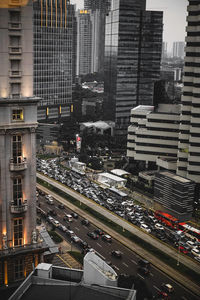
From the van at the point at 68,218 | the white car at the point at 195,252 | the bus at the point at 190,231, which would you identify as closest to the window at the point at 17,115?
the van at the point at 68,218

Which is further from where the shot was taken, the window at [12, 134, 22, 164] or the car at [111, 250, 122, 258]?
the car at [111, 250, 122, 258]

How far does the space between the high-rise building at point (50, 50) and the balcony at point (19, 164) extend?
138 m

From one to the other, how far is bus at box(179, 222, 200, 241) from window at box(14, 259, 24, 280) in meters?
40.2

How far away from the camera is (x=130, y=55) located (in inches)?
6742

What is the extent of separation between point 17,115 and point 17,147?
4057 millimetres

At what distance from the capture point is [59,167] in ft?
430

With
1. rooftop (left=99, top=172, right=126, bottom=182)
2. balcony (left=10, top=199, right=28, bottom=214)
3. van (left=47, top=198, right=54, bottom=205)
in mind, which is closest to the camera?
balcony (left=10, top=199, right=28, bottom=214)

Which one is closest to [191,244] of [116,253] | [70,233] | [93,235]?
[116,253]

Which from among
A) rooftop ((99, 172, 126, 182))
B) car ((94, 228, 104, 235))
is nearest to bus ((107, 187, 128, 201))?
rooftop ((99, 172, 126, 182))

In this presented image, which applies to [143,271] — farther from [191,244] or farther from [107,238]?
[191,244]

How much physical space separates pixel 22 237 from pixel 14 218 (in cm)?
307

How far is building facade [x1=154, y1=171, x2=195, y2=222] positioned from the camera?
289 feet

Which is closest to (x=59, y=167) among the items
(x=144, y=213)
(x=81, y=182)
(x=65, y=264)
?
(x=81, y=182)

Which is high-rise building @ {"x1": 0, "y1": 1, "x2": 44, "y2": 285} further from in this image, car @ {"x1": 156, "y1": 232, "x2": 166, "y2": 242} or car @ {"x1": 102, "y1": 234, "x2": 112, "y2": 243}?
car @ {"x1": 156, "y1": 232, "x2": 166, "y2": 242}
